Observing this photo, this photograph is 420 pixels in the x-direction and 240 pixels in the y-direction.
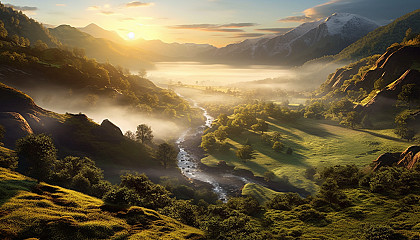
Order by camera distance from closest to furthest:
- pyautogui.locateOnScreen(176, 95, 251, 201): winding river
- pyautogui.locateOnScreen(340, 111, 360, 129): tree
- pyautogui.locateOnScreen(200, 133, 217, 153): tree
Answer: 1. pyautogui.locateOnScreen(176, 95, 251, 201): winding river
2. pyautogui.locateOnScreen(200, 133, 217, 153): tree
3. pyautogui.locateOnScreen(340, 111, 360, 129): tree

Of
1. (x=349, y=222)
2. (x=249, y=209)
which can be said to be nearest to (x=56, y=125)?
(x=249, y=209)

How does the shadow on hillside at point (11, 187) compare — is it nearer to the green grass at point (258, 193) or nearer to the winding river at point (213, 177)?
the winding river at point (213, 177)

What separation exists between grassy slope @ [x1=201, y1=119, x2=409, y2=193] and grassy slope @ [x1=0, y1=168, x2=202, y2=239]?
314ft

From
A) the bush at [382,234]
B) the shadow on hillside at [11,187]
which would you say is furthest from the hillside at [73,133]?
the bush at [382,234]

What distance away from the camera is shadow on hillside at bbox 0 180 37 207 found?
1505 inches

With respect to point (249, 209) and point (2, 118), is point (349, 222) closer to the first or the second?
point (249, 209)

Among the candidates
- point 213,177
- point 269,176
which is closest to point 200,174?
point 213,177

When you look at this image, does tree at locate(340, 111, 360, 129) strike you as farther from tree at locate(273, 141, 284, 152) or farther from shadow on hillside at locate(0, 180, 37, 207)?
shadow on hillside at locate(0, 180, 37, 207)

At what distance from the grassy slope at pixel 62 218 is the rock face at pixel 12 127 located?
47.0m

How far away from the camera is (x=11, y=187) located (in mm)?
41781

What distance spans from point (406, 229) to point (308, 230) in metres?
19.6

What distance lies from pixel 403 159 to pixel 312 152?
7224cm

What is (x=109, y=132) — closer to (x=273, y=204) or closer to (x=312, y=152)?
(x=273, y=204)

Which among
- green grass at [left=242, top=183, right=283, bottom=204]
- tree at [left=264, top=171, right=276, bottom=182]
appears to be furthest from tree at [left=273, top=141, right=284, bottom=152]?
green grass at [left=242, top=183, right=283, bottom=204]
